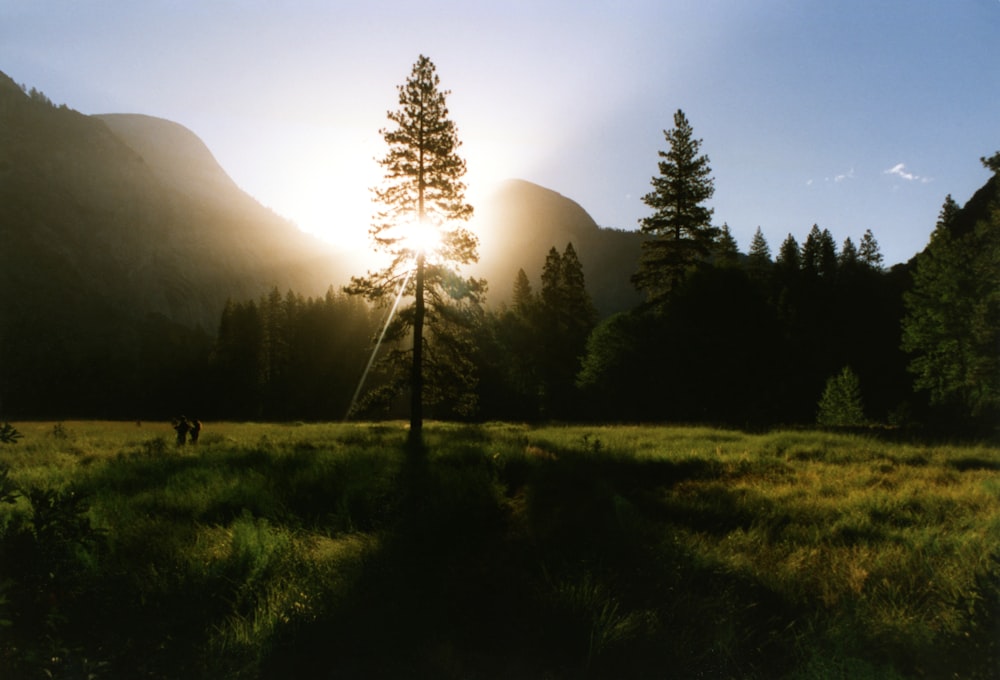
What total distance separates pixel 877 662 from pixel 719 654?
1.09m

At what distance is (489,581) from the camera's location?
4414 millimetres

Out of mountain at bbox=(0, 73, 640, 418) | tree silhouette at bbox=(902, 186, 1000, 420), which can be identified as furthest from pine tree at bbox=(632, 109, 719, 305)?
mountain at bbox=(0, 73, 640, 418)

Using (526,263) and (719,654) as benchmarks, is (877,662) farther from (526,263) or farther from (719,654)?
(526,263)

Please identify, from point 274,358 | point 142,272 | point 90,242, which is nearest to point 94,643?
point 274,358

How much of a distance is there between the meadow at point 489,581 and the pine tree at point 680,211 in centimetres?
2338

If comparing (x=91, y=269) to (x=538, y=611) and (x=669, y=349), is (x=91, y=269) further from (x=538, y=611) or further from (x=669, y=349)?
(x=538, y=611)

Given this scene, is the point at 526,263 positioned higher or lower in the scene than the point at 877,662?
higher

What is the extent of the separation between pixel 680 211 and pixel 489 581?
2936 cm

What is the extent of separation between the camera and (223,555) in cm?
492

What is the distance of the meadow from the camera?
11.2 feet

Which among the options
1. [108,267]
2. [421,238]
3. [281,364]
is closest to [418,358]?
[421,238]

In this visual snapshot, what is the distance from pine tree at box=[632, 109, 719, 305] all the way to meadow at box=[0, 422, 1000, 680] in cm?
2338

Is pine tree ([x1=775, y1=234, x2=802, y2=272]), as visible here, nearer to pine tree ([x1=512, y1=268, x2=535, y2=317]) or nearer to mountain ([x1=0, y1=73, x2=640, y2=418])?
pine tree ([x1=512, y1=268, x2=535, y2=317])

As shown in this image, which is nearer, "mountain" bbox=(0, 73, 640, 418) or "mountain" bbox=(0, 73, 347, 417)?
"mountain" bbox=(0, 73, 640, 418)
